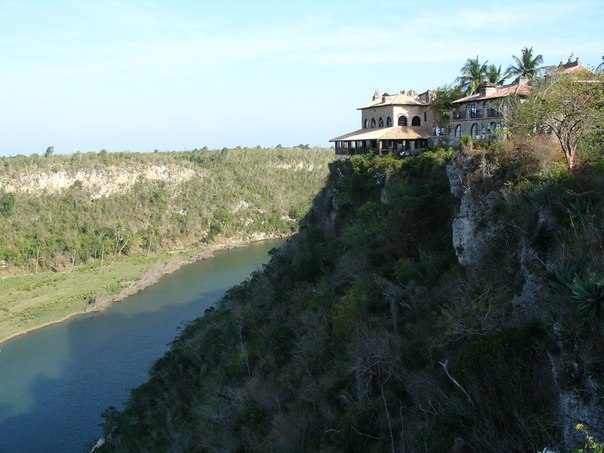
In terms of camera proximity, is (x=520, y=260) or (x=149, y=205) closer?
(x=520, y=260)

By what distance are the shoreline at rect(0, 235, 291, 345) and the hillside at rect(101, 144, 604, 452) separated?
1841 cm

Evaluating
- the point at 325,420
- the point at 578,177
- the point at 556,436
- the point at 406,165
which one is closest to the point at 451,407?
the point at 556,436

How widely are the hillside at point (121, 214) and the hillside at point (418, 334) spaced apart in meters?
25.4

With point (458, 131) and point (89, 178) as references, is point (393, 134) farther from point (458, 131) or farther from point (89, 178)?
point (89, 178)

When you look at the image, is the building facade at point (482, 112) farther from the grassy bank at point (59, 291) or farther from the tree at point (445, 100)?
the grassy bank at point (59, 291)

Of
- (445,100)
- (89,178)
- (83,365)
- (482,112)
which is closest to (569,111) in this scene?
(482,112)

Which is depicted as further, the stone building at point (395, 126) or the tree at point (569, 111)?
the stone building at point (395, 126)

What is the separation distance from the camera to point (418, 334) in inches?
632

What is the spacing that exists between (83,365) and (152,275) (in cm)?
2269

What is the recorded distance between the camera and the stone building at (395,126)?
30.2 m

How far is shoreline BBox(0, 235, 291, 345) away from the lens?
44.4 m

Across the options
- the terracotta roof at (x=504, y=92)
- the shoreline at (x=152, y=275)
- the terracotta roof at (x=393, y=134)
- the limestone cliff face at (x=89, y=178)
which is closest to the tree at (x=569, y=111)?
the terracotta roof at (x=504, y=92)

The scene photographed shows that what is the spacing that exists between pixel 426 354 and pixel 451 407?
372cm

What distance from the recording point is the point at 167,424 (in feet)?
75.9
